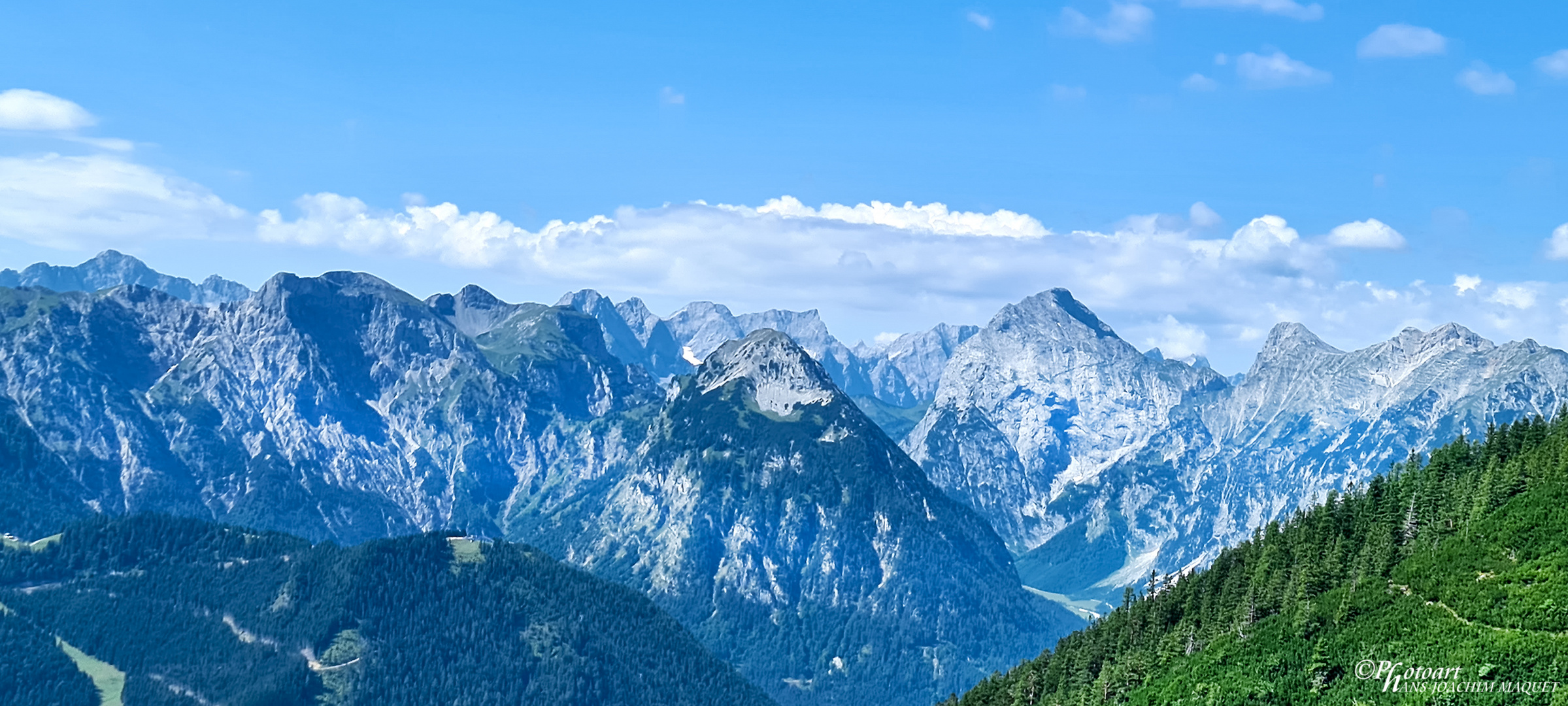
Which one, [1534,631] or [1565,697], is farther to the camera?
[1534,631]

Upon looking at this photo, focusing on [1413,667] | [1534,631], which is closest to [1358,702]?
[1413,667]

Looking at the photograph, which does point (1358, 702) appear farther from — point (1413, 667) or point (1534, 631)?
point (1534, 631)

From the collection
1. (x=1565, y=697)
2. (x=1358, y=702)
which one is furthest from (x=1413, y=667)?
(x=1565, y=697)

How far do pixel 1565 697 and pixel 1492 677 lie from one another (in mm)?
11381

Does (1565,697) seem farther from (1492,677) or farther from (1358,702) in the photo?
(1358,702)

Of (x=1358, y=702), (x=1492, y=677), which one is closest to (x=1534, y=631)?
(x=1492, y=677)

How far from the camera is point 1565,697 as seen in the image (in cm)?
17712

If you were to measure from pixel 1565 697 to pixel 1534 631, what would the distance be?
62.7 ft

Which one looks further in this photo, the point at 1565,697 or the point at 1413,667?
the point at 1413,667

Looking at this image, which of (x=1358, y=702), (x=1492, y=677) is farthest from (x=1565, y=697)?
(x=1358, y=702)

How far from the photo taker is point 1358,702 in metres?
196

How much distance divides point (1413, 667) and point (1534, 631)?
604 inches

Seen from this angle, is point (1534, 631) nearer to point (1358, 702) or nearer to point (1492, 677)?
point (1492, 677)

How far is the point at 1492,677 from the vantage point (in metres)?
188
